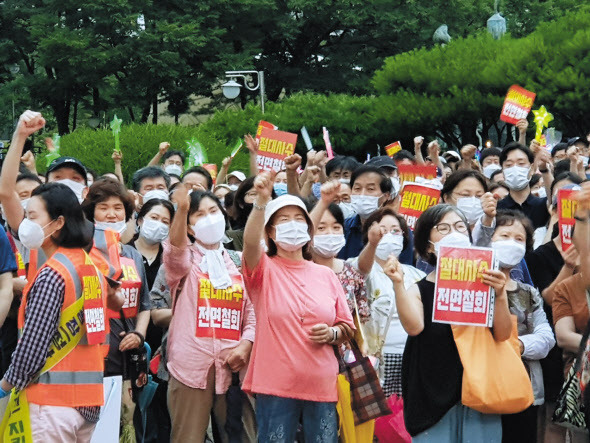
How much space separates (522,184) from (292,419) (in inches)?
174

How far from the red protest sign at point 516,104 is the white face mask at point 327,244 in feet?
23.8

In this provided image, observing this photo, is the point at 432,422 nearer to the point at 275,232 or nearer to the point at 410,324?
the point at 410,324

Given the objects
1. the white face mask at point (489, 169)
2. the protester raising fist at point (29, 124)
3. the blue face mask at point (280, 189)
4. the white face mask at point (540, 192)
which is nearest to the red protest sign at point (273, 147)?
the blue face mask at point (280, 189)

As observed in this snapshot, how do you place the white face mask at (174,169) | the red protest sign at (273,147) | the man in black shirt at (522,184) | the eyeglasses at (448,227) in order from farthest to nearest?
the white face mask at (174,169) → the red protest sign at (273,147) → the man in black shirt at (522,184) → the eyeglasses at (448,227)

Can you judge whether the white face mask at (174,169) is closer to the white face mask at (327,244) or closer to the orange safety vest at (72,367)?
the white face mask at (327,244)

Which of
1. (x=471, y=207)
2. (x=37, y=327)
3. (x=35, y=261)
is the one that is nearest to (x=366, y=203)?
(x=471, y=207)

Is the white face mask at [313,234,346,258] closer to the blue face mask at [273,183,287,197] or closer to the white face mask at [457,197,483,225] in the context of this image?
the white face mask at [457,197,483,225]

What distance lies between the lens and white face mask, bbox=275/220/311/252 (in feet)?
20.6

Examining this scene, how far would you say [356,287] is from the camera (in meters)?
7.13

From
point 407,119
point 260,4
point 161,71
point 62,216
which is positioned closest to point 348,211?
point 62,216

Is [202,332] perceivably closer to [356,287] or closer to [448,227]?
[356,287]

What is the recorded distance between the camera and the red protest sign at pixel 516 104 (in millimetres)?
13824

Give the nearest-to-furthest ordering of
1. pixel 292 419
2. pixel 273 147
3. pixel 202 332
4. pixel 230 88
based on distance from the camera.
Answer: pixel 292 419 < pixel 202 332 < pixel 273 147 < pixel 230 88

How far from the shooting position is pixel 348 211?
29.1 ft
